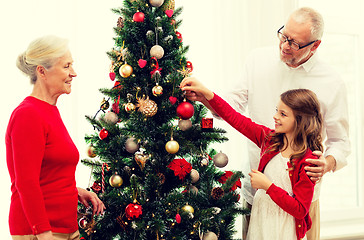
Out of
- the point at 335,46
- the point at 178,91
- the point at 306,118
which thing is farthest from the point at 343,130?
the point at 335,46

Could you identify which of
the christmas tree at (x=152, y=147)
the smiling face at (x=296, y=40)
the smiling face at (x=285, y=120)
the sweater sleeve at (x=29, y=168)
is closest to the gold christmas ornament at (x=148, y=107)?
the christmas tree at (x=152, y=147)

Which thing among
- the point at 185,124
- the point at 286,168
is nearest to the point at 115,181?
the point at 185,124

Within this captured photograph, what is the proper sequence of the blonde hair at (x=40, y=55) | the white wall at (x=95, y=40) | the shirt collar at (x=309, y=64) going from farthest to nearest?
the white wall at (x=95, y=40) < the shirt collar at (x=309, y=64) < the blonde hair at (x=40, y=55)

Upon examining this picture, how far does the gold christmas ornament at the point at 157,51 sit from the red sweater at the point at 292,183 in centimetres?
32

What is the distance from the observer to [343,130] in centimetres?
200

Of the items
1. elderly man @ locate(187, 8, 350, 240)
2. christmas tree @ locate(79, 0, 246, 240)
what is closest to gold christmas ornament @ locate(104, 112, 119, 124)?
christmas tree @ locate(79, 0, 246, 240)

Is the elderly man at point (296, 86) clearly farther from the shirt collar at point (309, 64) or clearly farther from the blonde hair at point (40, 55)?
the blonde hair at point (40, 55)

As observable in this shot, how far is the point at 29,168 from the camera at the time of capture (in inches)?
51.3

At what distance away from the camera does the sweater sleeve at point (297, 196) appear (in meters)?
1.62

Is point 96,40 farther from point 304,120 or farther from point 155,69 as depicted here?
point 304,120

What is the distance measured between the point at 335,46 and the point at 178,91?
1.98 m

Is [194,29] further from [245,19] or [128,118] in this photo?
[128,118]

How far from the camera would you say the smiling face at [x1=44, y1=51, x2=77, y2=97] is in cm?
145

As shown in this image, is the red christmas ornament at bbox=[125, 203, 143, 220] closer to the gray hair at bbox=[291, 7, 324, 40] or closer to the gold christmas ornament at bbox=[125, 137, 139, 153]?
the gold christmas ornament at bbox=[125, 137, 139, 153]
